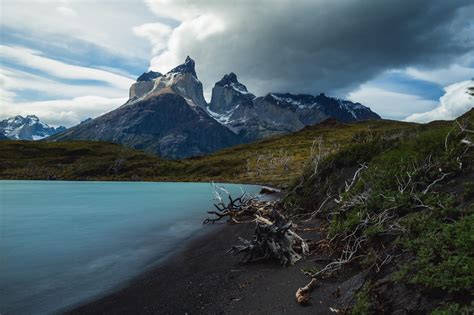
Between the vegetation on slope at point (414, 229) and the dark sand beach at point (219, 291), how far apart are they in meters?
1.42

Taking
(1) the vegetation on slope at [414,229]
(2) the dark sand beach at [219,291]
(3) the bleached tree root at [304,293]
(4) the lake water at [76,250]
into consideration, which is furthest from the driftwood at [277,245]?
(4) the lake water at [76,250]

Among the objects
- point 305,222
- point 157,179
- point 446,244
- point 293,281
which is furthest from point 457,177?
point 157,179

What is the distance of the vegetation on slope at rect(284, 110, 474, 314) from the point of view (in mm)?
8727

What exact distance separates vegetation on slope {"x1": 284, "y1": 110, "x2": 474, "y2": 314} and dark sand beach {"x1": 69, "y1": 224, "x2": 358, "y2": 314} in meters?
1.42

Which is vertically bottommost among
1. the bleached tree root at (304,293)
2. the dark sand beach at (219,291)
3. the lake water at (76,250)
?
the lake water at (76,250)

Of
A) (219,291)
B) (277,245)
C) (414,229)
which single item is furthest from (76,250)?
(414,229)

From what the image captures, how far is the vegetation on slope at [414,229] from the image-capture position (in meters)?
8.73

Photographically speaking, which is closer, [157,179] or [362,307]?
[362,307]

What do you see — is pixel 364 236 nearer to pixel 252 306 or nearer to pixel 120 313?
pixel 252 306

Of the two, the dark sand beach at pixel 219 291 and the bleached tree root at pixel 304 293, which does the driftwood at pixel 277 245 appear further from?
the bleached tree root at pixel 304 293

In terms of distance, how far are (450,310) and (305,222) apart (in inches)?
803

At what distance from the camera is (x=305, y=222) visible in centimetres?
2769

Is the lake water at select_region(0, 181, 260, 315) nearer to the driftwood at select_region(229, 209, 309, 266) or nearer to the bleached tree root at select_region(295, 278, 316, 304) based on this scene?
the driftwood at select_region(229, 209, 309, 266)

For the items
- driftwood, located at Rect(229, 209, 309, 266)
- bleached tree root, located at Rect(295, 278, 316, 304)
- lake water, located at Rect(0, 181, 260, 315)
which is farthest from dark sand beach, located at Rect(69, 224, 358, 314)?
lake water, located at Rect(0, 181, 260, 315)
